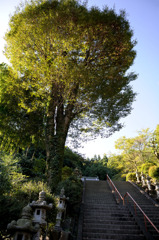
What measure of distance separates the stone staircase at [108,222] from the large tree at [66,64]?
2.58 metres

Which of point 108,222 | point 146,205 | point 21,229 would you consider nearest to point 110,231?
point 108,222

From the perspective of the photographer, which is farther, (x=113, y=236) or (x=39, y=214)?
(x=113, y=236)

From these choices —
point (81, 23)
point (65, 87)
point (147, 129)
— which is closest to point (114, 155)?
point (147, 129)

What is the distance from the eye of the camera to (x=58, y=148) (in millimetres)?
9383

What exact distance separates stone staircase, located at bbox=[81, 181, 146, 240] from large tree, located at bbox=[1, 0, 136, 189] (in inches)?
102

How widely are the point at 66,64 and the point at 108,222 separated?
8297mm

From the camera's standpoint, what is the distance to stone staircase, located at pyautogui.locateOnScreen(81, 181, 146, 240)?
18.6 ft

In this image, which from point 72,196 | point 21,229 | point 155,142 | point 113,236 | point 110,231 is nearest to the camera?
point 21,229

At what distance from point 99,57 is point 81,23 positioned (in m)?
2.44

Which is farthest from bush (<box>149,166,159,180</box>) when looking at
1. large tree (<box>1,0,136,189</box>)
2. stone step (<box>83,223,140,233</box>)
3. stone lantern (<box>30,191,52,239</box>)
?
stone lantern (<box>30,191,52,239</box>)

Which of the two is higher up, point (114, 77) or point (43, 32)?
point (43, 32)

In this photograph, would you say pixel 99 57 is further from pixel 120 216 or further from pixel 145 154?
pixel 145 154

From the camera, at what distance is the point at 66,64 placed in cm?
886

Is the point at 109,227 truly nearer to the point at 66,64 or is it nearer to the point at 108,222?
the point at 108,222
